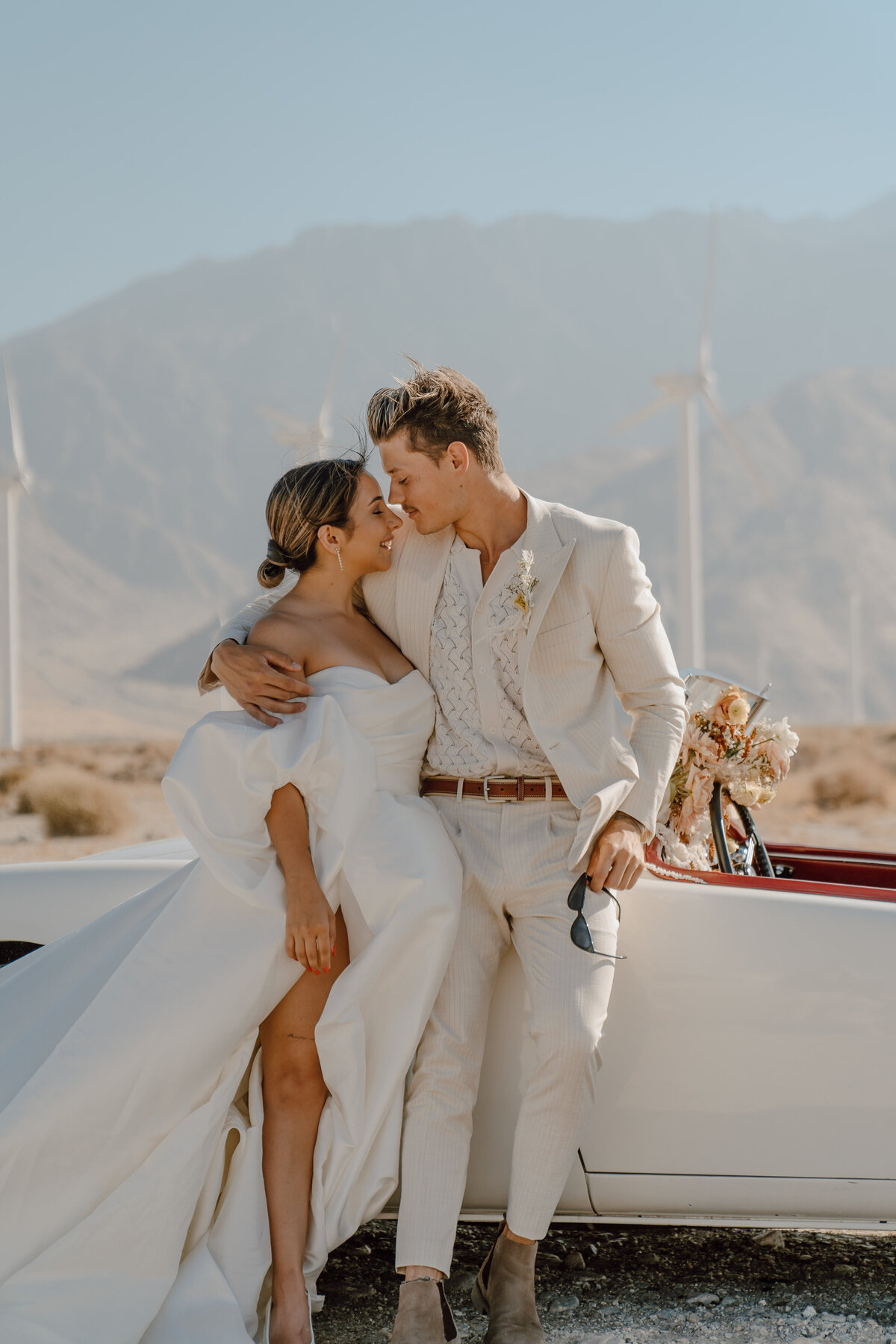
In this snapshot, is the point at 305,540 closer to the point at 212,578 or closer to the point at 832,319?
the point at 212,578

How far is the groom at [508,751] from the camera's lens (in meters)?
2.52

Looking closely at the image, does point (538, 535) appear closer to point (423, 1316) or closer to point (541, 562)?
point (541, 562)

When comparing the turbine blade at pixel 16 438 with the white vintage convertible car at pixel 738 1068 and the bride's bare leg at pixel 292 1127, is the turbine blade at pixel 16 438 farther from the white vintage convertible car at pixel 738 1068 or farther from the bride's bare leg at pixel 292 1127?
the white vintage convertible car at pixel 738 1068

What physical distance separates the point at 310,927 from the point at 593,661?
88 cm

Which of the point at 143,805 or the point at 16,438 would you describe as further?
the point at 16,438

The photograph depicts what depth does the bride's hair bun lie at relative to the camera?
9.76 feet

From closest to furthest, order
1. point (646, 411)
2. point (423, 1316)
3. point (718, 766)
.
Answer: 1. point (423, 1316)
2. point (718, 766)
3. point (646, 411)

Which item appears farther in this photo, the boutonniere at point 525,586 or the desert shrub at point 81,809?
the desert shrub at point 81,809

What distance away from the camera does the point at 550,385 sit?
12850 cm

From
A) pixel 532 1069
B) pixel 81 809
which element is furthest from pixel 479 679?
pixel 81 809

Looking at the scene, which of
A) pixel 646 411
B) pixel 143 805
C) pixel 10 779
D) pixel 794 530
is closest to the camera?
pixel 143 805

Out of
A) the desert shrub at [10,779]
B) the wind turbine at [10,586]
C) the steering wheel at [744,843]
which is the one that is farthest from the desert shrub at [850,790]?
the steering wheel at [744,843]

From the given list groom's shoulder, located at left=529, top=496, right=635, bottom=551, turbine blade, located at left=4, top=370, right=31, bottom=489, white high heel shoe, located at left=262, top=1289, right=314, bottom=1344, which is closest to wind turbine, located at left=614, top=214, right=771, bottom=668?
turbine blade, located at left=4, top=370, right=31, bottom=489

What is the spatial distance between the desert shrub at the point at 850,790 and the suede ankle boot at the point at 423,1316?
61.5ft
